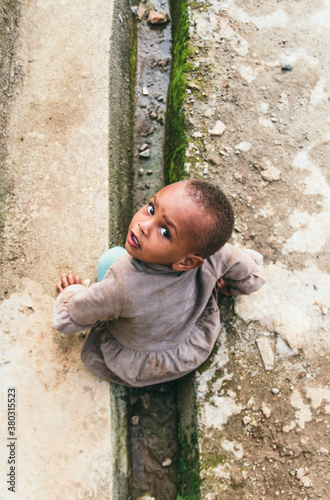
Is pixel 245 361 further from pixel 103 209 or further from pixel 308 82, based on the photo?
pixel 308 82

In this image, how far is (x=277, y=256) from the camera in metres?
1.85

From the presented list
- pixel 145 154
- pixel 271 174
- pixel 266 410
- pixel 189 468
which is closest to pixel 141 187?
pixel 145 154

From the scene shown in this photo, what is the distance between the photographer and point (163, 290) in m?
1.28

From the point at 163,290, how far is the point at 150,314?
109mm

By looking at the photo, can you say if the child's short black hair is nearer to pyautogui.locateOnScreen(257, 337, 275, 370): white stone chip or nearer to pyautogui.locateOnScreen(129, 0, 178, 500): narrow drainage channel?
pyautogui.locateOnScreen(257, 337, 275, 370): white stone chip

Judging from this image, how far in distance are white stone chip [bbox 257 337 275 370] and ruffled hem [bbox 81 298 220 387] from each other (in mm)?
236

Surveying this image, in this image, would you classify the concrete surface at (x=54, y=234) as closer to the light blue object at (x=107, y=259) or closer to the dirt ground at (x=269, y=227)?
the light blue object at (x=107, y=259)

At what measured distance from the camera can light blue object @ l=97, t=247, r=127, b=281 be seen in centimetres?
170

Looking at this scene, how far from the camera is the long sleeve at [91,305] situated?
4.06 feet

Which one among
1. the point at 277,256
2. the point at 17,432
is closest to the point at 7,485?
the point at 17,432

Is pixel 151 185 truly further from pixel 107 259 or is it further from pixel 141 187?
pixel 107 259

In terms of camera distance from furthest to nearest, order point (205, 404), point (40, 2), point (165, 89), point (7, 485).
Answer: point (165, 89), point (40, 2), point (205, 404), point (7, 485)

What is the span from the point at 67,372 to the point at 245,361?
0.80 metres

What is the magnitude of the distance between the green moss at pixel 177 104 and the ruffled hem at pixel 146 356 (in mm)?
837
